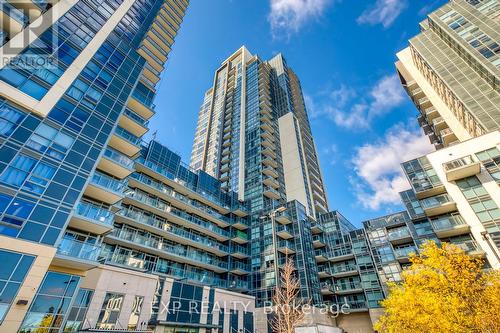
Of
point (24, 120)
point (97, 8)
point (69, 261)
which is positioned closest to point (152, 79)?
point (97, 8)

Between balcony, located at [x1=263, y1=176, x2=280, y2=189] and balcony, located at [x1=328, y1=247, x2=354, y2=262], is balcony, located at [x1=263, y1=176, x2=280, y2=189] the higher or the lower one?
the higher one

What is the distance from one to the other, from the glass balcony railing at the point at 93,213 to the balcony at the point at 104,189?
5.98ft

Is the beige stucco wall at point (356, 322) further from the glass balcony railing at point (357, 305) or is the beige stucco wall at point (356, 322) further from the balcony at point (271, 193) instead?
the balcony at point (271, 193)

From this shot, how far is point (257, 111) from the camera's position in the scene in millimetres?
64000

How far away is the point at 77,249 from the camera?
58.3 feet

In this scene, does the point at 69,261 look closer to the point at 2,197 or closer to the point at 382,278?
the point at 2,197

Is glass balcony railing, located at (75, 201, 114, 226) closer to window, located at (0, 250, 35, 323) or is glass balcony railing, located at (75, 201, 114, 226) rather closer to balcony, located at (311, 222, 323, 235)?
window, located at (0, 250, 35, 323)

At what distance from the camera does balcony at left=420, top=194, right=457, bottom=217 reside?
99.3 feet

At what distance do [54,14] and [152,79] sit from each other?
15845 millimetres

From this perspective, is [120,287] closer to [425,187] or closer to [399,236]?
[399,236]

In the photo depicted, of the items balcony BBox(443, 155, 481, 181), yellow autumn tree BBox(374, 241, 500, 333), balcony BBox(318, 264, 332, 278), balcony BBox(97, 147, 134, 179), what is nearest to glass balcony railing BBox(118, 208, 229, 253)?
balcony BBox(97, 147, 134, 179)

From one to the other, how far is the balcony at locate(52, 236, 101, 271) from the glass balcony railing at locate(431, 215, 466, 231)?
38.1 metres

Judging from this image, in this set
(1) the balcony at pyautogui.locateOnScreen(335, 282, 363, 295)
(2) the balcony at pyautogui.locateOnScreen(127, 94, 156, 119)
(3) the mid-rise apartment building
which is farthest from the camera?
(1) the balcony at pyautogui.locateOnScreen(335, 282, 363, 295)

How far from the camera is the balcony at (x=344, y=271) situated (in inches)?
1602
